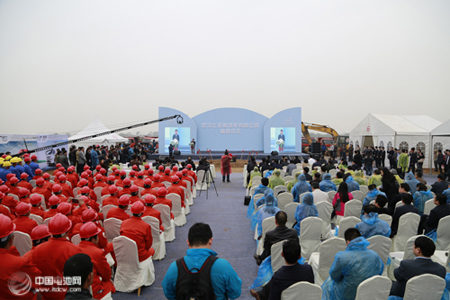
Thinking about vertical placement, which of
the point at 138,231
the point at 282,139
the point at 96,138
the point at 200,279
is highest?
the point at 96,138

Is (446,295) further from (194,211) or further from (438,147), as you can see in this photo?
(438,147)

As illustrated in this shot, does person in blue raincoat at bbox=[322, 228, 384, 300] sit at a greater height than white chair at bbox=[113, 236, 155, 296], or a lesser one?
greater

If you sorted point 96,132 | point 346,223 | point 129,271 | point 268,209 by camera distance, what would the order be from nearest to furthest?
point 129,271, point 346,223, point 268,209, point 96,132

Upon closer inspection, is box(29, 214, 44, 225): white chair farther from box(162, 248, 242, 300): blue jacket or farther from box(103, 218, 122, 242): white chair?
box(162, 248, 242, 300): blue jacket

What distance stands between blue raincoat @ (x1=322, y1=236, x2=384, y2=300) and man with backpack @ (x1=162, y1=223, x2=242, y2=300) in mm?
1270

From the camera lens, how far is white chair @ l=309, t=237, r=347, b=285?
10.4 ft

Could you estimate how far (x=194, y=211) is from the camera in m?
7.90

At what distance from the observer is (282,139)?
2106 centimetres

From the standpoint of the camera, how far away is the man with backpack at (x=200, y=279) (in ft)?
5.57

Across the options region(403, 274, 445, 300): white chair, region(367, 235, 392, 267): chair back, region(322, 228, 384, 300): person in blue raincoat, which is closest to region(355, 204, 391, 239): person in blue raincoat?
region(367, 235, 392, 267): chair back

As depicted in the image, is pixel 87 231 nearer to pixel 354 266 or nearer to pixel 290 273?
pixel 290 273

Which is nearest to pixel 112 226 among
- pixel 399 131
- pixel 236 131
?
pixel 399 131

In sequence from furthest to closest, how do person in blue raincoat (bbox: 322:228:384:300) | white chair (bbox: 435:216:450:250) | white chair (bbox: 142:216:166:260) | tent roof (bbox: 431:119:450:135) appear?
tent roof (bbox: 431:119:450:135)
white chair (bbox: 142:216:166:260)
white chair (bbox: 435:216:450:250)
person in blue raincoat (bbox: 322:228:384:300)

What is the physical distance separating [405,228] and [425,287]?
2397 mm
